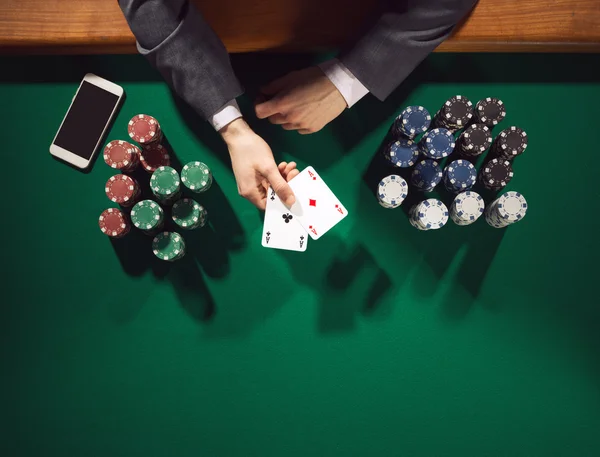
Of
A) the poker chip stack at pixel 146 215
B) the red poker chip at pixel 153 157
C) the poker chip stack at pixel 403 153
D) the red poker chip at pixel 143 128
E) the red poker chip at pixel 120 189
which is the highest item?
the poker chip stack at pixel 403 153

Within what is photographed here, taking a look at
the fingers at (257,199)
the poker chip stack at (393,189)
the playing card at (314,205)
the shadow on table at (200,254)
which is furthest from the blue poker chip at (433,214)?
the shadow on table at (200,254)

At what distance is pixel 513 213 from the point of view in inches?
71.7

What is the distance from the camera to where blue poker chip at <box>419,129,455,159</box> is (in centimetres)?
182

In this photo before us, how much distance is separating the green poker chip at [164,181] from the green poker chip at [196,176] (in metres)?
0.04

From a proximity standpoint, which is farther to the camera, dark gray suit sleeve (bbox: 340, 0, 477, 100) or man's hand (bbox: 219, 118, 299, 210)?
man's hand (bbox: 219, 118, 299, 210)

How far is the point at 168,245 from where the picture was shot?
6.08 feet

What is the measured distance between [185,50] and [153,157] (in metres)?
0.51

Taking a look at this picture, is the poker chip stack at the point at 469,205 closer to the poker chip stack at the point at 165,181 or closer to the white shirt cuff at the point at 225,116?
the white shirt cuff at the point at 225,116

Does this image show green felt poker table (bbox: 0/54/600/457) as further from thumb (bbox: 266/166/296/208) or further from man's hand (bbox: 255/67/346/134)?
thumb (bbox: 266/166/296/208)

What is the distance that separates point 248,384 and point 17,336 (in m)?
1.06

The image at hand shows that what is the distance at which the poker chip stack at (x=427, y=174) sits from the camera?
184 centimetres

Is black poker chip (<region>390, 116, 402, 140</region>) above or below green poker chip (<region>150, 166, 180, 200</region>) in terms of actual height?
above

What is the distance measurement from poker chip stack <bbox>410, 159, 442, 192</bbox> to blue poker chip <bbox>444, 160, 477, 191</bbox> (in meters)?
0.05

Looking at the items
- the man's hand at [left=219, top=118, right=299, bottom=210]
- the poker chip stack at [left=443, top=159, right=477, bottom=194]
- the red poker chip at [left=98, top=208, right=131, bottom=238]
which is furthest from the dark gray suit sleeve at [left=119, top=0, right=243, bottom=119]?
the poker chip stack at [left=443, top=159, right=477, bottom=194]
